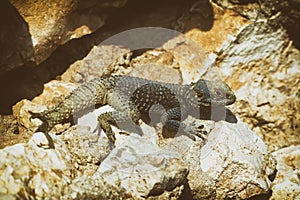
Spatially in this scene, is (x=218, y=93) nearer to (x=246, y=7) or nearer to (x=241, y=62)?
(x=241, y=62)

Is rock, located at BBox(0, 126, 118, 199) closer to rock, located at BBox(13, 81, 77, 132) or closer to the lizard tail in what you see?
the lizard tail

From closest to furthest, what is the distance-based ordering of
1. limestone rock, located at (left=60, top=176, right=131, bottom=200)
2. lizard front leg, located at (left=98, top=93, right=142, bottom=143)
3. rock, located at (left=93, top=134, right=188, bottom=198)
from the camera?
limestone rock, located at (left=60, top=176, right=131, bottom=200)
rock, located at (left=93, top=134, right=188, bottom=198)
lizard front leg, located at (left=98, top=93, right=142, bottom=143)

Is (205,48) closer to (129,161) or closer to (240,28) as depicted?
(240,28)

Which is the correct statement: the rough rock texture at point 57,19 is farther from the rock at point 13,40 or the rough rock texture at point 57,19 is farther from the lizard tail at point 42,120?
the lizard tail at point 42,120

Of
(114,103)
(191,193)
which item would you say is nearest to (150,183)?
(191,193)

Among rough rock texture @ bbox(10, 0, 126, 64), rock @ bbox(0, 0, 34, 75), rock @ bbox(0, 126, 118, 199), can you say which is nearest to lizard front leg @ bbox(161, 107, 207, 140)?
rock @ bbox(0, 126, 118, 199)

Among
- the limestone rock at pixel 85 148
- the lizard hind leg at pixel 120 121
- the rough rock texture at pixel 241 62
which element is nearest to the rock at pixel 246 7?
the rough rock texture at pixel 241 62

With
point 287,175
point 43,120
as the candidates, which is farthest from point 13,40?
point 287,175
